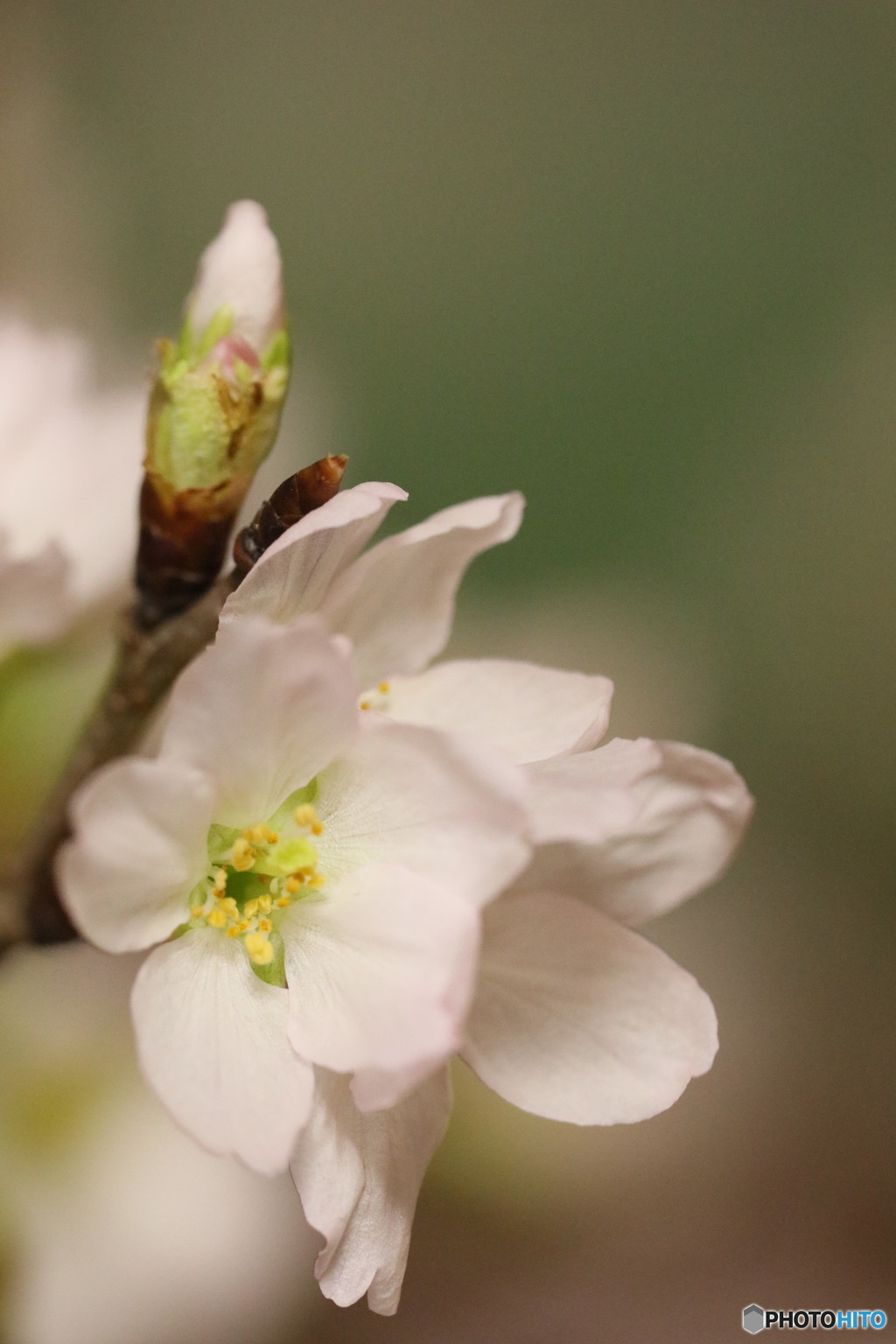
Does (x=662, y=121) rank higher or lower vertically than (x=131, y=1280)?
higher

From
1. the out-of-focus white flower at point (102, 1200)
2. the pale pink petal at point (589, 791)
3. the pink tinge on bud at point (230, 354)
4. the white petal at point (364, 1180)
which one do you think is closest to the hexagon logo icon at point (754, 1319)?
the out-of-focus white flower at point (102, 1200)

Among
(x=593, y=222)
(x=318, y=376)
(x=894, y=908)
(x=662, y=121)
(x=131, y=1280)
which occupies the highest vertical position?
(x=662, y=121)

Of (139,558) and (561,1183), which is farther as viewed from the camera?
(561,1183)

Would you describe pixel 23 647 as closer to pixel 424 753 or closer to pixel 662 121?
pixel 424 753

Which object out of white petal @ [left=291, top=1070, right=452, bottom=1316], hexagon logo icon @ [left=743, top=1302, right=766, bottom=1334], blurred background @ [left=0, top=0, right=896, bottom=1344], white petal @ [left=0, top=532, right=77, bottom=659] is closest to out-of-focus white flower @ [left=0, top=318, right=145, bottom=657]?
white petal @ [left=0, top=532, right=77, bottom=659]

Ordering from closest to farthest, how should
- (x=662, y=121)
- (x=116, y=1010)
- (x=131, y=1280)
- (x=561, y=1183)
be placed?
(x=131, y=1280) < (x=116, y=1010) < (x=561, y=1183) < (x=662, y=121)

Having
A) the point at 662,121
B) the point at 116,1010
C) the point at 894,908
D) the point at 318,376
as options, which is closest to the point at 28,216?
the point at 318,376

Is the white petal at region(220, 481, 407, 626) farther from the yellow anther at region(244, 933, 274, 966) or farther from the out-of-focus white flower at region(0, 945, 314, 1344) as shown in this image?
the out-of-focus white flower at region(0, 945, 314, 1344)
